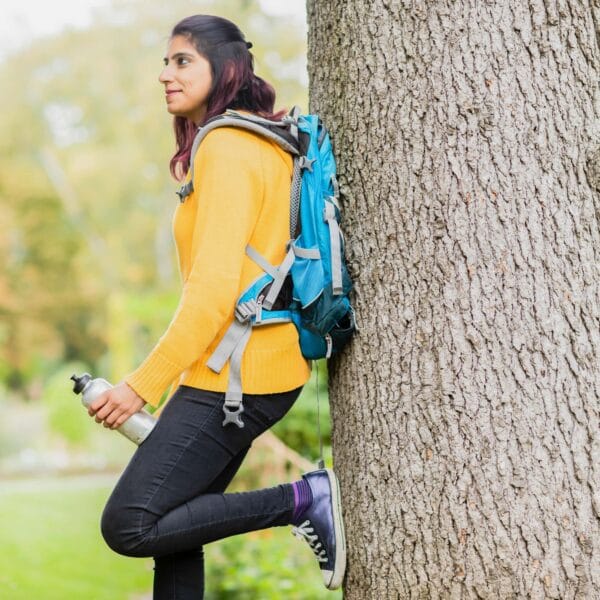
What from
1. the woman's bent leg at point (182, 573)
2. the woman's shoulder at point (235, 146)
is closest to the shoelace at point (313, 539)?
the woman's bent leg at point (182, 573)

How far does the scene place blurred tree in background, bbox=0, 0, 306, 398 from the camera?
20797mm

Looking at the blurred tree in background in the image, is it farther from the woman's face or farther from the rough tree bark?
the rough tree bark

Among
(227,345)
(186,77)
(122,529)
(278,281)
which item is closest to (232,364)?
(227,345)

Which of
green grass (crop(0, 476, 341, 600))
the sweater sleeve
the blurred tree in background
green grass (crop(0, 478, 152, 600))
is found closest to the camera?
the sweater sleeve

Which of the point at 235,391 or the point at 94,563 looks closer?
the point at 235,391

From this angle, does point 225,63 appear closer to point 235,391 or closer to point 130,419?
point 235,391

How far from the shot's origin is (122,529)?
2662 millimetres

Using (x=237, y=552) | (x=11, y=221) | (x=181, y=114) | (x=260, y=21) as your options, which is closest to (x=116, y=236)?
(x=11, y=221)

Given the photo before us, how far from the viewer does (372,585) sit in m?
2.73

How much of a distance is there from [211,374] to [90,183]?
74.7 ft

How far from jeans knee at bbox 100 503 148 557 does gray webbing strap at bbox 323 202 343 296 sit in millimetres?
884

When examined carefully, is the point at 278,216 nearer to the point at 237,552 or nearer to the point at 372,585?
the point at 372,585

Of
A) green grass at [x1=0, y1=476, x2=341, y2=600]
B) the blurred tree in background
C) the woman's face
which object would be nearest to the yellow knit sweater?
the woman's face

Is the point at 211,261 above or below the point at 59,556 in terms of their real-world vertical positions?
above
